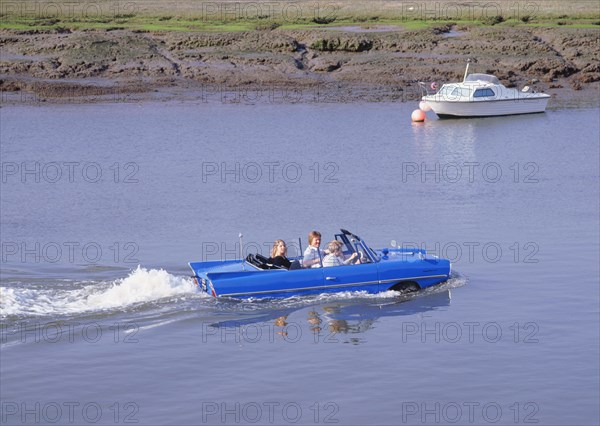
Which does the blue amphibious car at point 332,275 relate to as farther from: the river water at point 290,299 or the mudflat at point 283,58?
the mudflat at point 283,58

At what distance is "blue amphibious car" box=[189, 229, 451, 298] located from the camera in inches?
801

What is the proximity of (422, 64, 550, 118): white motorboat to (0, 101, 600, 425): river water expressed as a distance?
3708mm

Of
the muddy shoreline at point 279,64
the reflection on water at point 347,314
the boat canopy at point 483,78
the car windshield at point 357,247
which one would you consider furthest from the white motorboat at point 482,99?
the reflection on water at point 347,314

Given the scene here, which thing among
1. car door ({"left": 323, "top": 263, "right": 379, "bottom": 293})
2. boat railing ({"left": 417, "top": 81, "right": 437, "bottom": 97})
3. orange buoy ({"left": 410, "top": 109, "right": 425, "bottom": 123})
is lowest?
car door ({"left": 323, "top": 263, "right": 379, "bottom": 293})

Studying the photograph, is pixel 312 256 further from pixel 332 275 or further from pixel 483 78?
pixel 483 78

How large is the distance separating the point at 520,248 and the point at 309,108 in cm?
2004

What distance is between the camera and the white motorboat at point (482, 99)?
43875 millimetres

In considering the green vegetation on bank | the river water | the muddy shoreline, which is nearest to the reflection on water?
the river water

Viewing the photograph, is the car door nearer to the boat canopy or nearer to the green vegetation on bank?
the boat canopy

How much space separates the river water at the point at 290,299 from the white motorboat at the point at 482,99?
371 centimetres

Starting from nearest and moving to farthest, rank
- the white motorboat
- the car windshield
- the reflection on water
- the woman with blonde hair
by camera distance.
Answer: the reflection on water, the woman with blonde hair, the car windshield, the white motorboat

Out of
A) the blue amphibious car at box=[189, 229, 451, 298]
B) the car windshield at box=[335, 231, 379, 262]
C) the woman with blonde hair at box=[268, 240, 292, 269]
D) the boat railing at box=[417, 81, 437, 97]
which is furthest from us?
the boat railing at box=[417, 81, 437, 97]

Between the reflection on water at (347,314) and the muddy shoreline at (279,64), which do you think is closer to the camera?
the reflection on water at (347,314)

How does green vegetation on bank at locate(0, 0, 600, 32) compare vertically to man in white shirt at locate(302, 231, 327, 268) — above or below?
above
